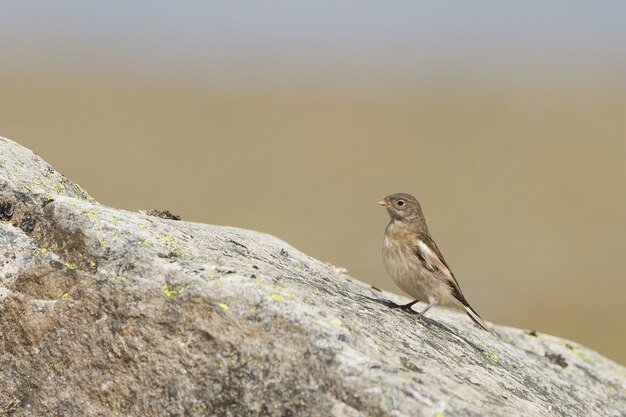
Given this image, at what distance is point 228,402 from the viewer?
5902 mm

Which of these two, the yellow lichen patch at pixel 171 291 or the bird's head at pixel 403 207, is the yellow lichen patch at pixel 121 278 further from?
the bird's head at pixel 403 207

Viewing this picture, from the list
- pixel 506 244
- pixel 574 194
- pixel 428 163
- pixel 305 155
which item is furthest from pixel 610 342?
pixel 305 155

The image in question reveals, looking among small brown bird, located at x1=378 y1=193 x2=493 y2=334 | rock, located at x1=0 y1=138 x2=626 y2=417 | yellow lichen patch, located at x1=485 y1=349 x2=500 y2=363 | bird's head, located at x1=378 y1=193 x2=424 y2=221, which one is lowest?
rock, located at x1=0 y1=138 x2=626 y2=417

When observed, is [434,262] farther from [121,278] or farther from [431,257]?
[121,278]

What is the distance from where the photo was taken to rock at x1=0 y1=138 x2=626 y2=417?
19.0 ft

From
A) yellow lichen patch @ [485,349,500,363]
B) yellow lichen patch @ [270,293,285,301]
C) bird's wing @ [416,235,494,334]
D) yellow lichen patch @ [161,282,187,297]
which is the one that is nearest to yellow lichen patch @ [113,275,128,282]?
yellow lichen patch @ [161,282,187,297]

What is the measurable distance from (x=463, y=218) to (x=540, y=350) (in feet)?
98.7

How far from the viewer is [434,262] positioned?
9570 mm

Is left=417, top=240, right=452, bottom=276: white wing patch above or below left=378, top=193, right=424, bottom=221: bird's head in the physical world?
below

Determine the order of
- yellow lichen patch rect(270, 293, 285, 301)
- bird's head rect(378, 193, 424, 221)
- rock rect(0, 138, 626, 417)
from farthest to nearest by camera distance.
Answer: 1. bird's head rect(378, 193, 424, 221)
2. yellow lichen patch rect(270, 293, 285, 301)
3. rock rect(0, 138, 626, 417)

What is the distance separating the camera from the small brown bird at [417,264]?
9500mm

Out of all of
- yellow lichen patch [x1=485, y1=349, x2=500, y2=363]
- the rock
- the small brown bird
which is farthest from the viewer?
the small brown bird

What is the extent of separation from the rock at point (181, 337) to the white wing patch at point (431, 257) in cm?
224

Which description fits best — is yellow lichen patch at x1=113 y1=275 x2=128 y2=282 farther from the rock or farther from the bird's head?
the bird's head
